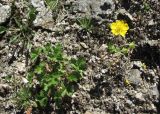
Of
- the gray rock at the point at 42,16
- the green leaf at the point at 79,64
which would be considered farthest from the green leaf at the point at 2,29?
the green leaf at the point at 79,64

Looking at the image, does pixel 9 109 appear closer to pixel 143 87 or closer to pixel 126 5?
pixel 143 87

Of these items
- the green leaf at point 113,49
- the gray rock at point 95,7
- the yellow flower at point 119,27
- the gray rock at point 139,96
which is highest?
the gray rock at point 95,7

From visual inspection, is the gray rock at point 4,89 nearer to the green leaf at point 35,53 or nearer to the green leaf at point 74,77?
the green leaf at point 35,53

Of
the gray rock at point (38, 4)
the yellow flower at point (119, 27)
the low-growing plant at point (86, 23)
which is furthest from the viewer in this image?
the gray rock at point (38, 4)

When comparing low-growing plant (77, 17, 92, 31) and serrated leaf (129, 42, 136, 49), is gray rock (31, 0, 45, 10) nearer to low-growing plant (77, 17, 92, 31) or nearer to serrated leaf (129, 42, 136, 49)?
low-growing plant (77, 17, 92, 31)

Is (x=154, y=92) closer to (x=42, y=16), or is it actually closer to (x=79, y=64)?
(x=79, y=64)

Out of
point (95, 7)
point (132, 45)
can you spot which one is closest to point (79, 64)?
point (132, 45)
